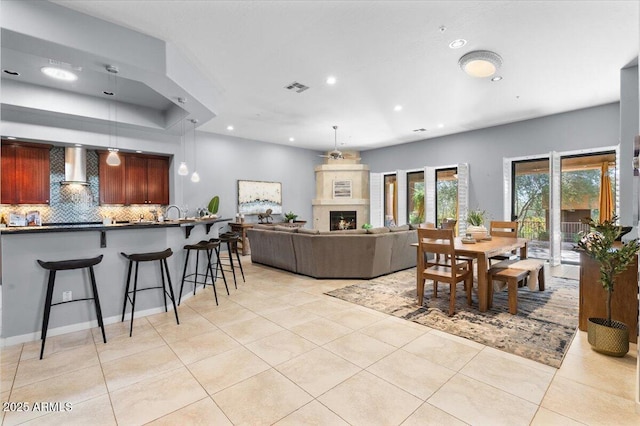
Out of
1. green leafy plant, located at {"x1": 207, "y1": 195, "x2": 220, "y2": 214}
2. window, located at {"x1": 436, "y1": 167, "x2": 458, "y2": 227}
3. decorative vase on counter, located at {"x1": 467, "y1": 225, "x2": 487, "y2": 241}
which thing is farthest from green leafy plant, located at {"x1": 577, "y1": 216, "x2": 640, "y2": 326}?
green leafy plant, located at {"x1": 207, "y1": 195, "x2": 220, "y2": 214}

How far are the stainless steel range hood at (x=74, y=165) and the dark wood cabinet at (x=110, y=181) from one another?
31 centimetres

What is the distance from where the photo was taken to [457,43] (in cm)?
346

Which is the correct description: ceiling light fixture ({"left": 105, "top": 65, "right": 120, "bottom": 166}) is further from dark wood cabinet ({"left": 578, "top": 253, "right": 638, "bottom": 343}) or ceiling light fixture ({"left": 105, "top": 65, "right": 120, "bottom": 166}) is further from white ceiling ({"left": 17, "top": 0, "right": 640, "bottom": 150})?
dark wood cabinet ({"left": 578, "top": 253, "right": 638, "bottom": 343})

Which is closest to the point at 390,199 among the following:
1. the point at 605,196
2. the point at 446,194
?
the point at 446,194

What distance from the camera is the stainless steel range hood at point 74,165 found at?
→ 555 centimetres

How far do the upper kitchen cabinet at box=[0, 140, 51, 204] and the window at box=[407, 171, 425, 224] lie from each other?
8487 millimetres

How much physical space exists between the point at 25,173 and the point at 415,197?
8.90 m

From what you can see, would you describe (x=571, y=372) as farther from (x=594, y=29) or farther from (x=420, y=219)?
(x=420, y=219)

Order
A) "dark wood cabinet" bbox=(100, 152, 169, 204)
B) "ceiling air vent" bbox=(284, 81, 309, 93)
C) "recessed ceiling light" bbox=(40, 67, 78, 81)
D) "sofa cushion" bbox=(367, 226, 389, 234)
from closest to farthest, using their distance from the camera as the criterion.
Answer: "recessed ceiling light" bbox=(40, 67, 78, 81), "ceiling air vent" bbox=(284, 81, 309, 93), "sofa cushion" bbox=(367, 226, 389, 234), "dark wood cabinet" bbox=(100, 152, 169, 204)

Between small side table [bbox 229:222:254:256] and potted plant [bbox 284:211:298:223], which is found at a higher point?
potted plant [bbox 284:211:298:223]

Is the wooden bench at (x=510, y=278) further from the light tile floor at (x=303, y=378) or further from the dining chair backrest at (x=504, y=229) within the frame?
the dining chair backrest at (x=504, y=229)

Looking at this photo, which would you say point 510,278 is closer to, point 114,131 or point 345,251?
point 345,251

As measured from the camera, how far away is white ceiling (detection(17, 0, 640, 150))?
286 cm

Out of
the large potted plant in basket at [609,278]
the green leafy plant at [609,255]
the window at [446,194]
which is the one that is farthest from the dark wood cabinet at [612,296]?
the window at [446,194]
